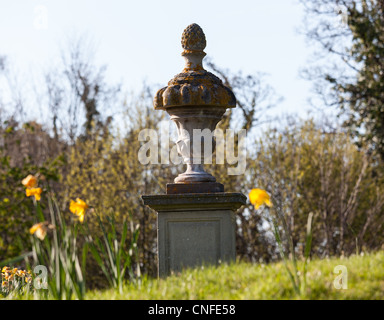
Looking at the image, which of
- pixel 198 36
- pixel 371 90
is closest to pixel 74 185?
pixel 371 90

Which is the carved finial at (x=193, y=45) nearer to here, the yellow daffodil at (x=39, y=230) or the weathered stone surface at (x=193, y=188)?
the weathered stone surface at (x=193, y=188)

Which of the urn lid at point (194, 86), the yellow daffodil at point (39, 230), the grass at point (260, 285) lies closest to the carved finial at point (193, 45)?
the urn lid at point (194, 86)

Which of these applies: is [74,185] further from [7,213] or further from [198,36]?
[198,36]

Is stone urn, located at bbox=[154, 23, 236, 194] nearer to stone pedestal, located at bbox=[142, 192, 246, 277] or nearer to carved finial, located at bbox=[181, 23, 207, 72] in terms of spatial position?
carved finial, located at bbox=[181, 23, 207, 72]

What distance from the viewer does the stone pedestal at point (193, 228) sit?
7.63 meters

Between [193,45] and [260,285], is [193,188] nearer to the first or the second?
[193,45]

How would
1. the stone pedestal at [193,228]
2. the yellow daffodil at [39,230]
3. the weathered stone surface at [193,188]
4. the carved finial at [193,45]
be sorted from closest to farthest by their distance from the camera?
the yellow daffodil at [39,230] < the stone pedestal at [193,228] < the weathered stone surface at [193,188] < the carved finial at [193,45]

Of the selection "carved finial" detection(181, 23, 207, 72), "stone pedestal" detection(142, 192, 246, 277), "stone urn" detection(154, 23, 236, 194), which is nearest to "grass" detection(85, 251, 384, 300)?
"stone pedestal" detection(142, 192, 246, 277)

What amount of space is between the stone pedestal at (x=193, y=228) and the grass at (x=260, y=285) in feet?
5.99

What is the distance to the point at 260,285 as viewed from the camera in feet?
16.6

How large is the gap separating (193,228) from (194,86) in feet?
5.30

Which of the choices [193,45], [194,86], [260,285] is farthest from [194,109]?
[260,285]
